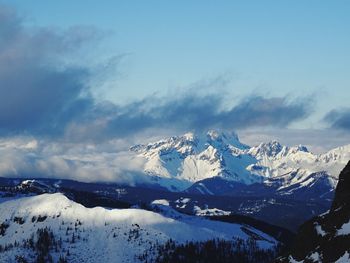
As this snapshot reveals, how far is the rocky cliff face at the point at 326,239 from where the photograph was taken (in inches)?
5566

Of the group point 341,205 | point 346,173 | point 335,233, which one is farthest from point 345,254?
point 346,173

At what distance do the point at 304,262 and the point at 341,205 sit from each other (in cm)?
2292

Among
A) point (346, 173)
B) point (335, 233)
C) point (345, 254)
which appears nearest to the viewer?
point (345, 254)

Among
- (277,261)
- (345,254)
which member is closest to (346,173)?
(277,261)

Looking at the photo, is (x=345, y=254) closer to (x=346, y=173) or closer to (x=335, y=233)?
(x=335, y=233)

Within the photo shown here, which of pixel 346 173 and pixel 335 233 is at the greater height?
pixel 346 173

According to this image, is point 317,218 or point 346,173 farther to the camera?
point 346,173

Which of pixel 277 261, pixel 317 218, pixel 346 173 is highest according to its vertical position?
pixel 346 173

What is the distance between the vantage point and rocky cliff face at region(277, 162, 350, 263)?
141375 millimetres

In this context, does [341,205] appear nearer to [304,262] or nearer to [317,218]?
[317,218]

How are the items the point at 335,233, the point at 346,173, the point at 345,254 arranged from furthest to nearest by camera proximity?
1. the point at 346,173
2. the point at 335,233
3. the point at 345,254

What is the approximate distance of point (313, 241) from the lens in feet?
517

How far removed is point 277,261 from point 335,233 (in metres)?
23.6

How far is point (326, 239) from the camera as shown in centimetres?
15075
